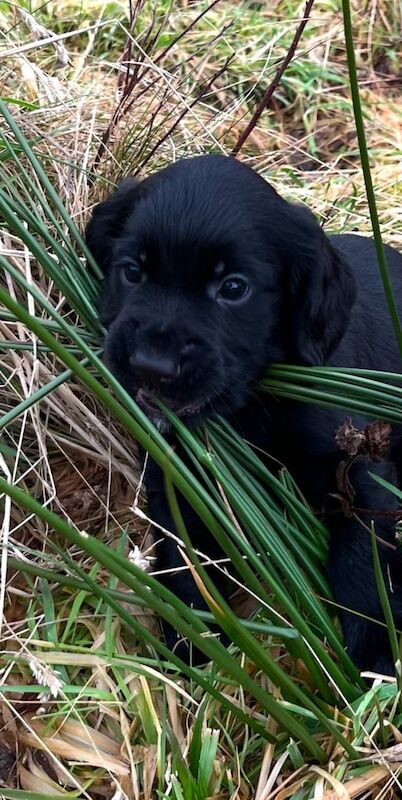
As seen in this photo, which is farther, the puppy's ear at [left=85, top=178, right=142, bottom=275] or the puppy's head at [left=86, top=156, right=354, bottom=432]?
the puppy's ear at [left=85, top=178, right=142, bottom=275]

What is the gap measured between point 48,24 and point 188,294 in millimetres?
2427

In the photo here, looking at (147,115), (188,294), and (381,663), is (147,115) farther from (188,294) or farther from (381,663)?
(381,663)

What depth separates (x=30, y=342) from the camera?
2010 mm

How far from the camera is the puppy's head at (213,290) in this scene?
162 centimetres

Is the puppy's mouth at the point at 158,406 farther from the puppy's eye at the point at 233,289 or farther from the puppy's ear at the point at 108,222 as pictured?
the puppy's ear at the point at 108,222

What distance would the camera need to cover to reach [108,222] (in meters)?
2.02

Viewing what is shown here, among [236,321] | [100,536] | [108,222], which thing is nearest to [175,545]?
[100,536]

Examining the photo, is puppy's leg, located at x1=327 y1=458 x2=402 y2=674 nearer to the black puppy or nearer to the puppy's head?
the black puppy

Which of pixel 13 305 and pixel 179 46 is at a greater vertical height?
pixel 179 46

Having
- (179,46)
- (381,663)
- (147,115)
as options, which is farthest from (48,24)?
(381,663)

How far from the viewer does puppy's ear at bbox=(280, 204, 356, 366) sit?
5.93 feet

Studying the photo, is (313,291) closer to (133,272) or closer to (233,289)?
(233,289)

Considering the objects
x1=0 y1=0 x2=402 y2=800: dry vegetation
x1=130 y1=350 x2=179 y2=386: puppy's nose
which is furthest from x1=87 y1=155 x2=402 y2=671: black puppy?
x1=0 y1=0 x2=402 y2=800: dry vegetation

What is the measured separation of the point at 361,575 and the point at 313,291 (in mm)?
562
